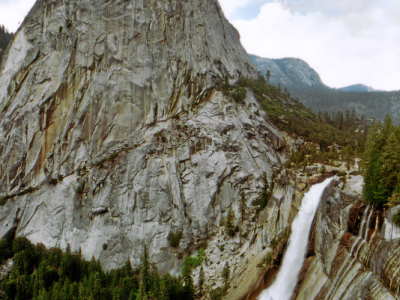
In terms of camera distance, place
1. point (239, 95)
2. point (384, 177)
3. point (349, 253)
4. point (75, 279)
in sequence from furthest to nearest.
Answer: point (239, 95) < point (75, 279) < point (384, 177) < point (349, 253)

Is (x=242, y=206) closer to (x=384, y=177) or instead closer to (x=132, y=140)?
(x=132, y=140)

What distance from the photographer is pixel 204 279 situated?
4606 cm

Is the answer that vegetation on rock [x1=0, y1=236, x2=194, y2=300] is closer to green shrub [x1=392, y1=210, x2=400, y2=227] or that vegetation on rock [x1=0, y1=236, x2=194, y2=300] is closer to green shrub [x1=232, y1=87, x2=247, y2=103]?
green shrub [x1=392, y1=210, x2=400, y2=227]

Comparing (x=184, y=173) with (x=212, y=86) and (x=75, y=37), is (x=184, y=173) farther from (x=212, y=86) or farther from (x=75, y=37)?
(x=75, y=37)

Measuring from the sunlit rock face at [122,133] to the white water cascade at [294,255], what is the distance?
16482 millimetres

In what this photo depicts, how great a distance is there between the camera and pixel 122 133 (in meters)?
63.7

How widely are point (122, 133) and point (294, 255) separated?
4250 cm

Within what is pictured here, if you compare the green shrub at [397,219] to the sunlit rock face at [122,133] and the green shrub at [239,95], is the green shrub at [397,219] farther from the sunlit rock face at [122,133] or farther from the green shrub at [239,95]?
the green shrub at [239,95]

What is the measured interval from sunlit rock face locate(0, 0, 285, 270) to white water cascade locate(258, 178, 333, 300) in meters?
16.5

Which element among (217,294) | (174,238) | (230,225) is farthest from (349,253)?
(174,238)

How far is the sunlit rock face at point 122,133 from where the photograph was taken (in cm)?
5700

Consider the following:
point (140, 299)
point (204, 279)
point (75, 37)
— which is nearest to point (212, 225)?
point (204, 279)

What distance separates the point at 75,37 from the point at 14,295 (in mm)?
54108

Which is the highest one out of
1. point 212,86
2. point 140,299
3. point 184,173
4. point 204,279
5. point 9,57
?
point 9,57
